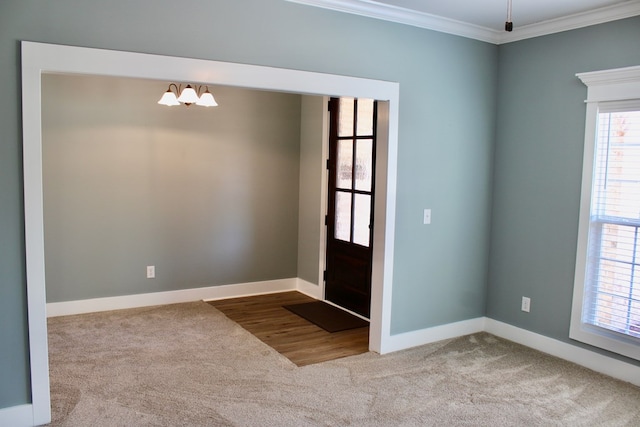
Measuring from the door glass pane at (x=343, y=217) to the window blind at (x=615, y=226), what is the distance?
2234 mm

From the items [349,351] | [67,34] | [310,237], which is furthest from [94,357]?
[310,237]

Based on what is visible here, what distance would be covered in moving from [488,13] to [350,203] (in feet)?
7.17

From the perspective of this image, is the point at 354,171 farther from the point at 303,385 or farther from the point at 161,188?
the point at 303,385

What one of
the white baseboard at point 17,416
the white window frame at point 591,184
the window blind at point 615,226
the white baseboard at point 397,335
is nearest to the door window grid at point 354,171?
the white baseboard at point 397,335

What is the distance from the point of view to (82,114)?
4805mm

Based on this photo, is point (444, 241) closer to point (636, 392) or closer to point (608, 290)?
point (608, 290)

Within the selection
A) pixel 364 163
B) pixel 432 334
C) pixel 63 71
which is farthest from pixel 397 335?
pixel 63 71

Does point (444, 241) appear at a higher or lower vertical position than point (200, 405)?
higher

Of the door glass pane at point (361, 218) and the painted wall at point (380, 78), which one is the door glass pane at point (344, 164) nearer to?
the door glass pane at point (361, 218)

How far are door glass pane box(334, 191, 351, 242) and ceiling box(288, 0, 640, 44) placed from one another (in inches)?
74.9

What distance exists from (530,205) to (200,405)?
117 inches

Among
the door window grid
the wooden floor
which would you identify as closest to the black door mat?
the wooden floor

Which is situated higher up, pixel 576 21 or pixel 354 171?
pixel 576 21

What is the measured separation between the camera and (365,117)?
504cm
